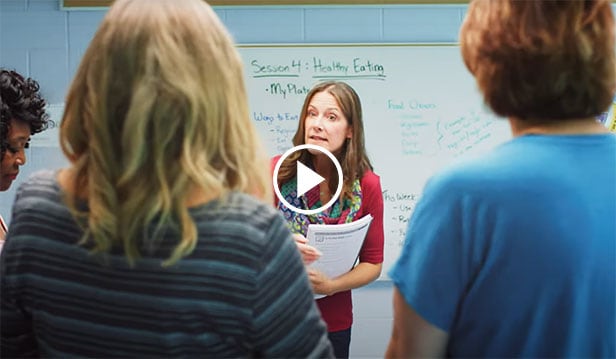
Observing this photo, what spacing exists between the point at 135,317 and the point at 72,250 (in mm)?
122

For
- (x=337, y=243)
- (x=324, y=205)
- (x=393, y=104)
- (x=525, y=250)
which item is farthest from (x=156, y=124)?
(x=393, y=104)

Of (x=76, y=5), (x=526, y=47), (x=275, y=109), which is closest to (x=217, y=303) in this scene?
(x=526, y=47)

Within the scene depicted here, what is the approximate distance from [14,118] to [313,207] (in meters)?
0.92

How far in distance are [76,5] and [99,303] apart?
104 inches

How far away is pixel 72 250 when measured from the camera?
85 centimetres

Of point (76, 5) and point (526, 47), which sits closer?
point (526, 47)

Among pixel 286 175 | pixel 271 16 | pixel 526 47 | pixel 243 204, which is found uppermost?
pixel 271 16

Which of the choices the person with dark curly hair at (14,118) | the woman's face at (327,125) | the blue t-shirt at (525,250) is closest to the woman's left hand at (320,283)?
the woman's face at (327,125)

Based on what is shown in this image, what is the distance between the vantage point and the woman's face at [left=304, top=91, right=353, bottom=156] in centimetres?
226

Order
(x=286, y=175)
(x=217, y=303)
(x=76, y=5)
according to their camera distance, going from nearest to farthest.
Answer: (x=217, y=303) < (x=286, y=175) < (x=76, y=5)

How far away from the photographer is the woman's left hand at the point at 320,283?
200 cm

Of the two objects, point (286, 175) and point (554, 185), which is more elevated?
point (554, 185)

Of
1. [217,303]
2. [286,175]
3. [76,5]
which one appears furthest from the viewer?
[76,5]

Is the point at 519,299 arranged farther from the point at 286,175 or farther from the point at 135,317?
the point at 286,175
